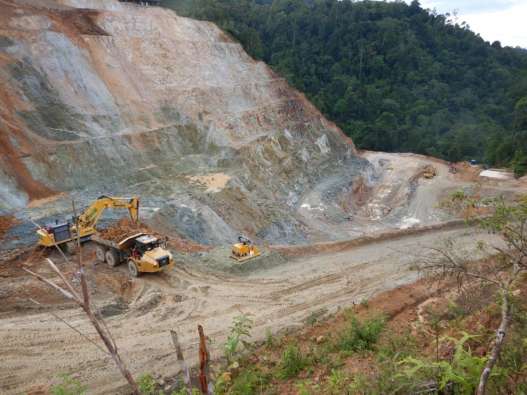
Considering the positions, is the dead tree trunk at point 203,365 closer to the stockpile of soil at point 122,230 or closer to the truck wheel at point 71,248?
the stockpile of soil at point 122,230

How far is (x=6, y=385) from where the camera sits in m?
10.1

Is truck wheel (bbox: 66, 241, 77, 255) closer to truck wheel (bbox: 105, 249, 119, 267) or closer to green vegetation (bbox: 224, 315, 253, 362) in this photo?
truck wheel (bbox: 105, 249, 119, 267)

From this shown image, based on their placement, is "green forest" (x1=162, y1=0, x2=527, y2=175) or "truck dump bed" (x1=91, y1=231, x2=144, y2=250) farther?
"green forest" (x1=162, y1=0, x2=527, y2=175)

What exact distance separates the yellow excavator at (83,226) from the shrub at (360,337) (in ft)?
34.9

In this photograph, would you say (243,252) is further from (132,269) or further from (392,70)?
(392,70)

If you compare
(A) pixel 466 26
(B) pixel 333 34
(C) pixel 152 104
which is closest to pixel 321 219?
(C) pixel 152 104

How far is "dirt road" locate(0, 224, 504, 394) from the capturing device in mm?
10719

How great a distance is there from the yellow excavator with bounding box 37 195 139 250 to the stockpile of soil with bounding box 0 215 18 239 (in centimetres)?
150

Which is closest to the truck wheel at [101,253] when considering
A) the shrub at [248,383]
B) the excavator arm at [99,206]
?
the excavator arm at [99,206]

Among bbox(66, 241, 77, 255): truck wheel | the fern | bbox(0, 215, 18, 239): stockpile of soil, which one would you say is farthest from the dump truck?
the fern

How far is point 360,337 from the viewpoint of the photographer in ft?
30.7

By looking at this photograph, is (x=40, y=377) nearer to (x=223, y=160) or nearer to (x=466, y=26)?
(x=223, y=160)

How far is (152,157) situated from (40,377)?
17.3 m

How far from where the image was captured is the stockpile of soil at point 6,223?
17219mm
